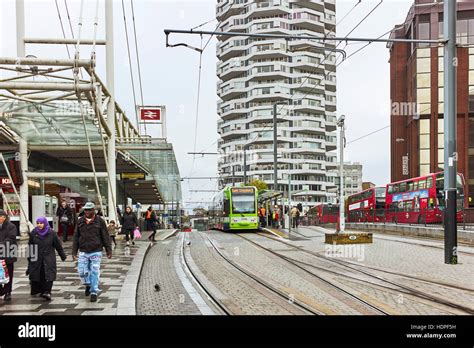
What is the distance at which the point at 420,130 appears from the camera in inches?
2254

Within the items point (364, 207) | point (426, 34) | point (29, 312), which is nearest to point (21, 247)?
point (29, 312)

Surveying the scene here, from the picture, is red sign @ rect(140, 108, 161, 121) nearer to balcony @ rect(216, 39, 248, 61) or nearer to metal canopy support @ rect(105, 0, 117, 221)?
metal canopy support @ rect(105, 0, 117, 221)

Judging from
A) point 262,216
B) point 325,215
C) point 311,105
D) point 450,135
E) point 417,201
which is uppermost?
point 311,105

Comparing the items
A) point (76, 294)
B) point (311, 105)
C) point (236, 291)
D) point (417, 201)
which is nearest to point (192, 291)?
point (236, 291)

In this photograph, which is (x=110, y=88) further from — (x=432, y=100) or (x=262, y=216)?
(x=432, y=100)

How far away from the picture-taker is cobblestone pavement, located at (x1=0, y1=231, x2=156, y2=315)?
26.8 ft

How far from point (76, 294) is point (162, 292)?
1.64 meters

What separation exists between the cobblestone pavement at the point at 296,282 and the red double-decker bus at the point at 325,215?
30.3 metres

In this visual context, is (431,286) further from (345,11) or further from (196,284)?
(345,11)

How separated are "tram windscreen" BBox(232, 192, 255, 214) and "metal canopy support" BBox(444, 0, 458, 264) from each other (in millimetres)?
19062

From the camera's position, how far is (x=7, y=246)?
9055mm

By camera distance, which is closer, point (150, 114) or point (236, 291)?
point (236, 291)

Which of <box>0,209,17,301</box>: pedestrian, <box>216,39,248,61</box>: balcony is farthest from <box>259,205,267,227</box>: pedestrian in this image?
<box>216,39,248,61</box>: balcony
